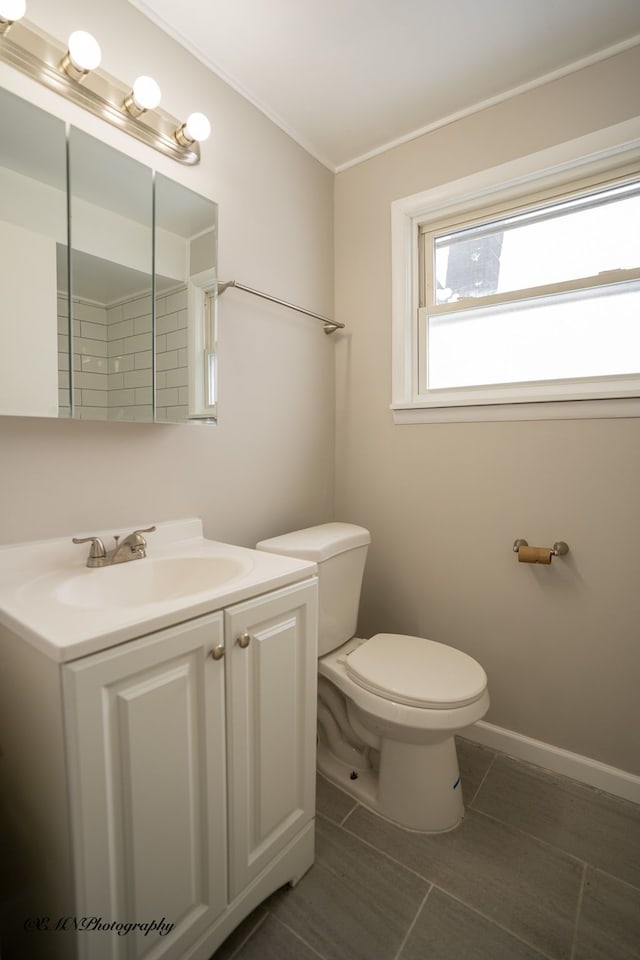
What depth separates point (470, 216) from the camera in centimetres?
178

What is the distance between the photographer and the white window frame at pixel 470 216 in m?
1.45

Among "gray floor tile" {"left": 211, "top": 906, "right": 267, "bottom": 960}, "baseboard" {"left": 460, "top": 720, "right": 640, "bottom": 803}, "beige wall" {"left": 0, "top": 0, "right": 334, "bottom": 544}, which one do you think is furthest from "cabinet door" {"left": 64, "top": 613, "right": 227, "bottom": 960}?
"baseboard" {"left": 460, "top": 720, "right": 640, "bottom": 803}

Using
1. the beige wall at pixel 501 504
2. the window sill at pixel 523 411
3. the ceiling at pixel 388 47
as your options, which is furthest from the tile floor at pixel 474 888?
the ceiling at pixel 388 47

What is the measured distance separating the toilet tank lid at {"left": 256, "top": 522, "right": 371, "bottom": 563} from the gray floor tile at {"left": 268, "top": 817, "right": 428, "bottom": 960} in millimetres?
836

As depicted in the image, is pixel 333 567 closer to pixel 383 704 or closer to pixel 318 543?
pixel 318 543

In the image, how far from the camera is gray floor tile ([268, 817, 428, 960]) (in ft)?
3.41

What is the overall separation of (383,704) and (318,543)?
0.52 metres

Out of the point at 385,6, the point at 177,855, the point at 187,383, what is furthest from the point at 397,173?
the point at 177,855

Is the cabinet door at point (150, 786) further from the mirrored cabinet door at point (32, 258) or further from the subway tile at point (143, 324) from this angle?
the subway tile at point (143, 324)

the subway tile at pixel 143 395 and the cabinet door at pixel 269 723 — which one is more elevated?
Answer: the subway tile at pixel 143 395

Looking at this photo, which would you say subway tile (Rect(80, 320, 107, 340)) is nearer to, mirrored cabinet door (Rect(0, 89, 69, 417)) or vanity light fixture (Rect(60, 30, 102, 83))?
mirrored cabinet door (Rect(0, 89, 69, 417))

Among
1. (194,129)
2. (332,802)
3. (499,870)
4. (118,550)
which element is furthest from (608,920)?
(194,129)

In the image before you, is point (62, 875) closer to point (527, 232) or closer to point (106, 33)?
point (106, 33)

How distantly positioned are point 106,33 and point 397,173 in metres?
1.12
